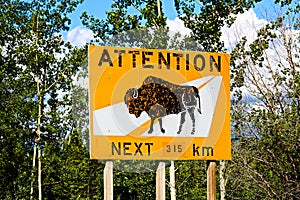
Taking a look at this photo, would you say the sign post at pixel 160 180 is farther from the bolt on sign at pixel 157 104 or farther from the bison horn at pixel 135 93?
the bison horn at pixel 135 93

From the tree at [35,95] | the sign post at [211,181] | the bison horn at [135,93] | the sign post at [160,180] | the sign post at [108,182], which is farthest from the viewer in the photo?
the tree at [35,95]

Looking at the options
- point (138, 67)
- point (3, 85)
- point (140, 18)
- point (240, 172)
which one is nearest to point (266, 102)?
point (240, 172)

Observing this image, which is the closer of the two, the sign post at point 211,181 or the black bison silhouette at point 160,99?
the black bison silhouette at point 160,99

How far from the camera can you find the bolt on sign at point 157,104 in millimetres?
5668

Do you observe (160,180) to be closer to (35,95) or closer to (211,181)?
(211,181)

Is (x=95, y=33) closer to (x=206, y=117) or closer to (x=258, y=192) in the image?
(x=258, y=192)

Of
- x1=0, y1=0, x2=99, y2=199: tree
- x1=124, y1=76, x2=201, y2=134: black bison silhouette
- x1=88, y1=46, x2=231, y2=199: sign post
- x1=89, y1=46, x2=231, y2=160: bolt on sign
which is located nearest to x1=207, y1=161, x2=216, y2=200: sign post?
x1=88, y1=46, x2=231, y2=199: sign post

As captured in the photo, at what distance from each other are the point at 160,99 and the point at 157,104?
6cm

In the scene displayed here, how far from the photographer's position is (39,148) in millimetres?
15719

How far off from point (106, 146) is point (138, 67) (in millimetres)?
815

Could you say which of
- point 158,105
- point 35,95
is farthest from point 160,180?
point 35,95

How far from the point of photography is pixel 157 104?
588 centimetres

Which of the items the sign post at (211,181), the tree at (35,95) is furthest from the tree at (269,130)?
the tree at (35,95)

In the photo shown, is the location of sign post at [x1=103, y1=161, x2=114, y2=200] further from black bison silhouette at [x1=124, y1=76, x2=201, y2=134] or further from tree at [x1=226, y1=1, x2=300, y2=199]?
tree at [x1=226, y1=1, x2=300, y2=199]
